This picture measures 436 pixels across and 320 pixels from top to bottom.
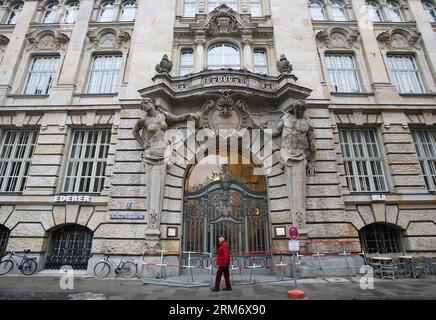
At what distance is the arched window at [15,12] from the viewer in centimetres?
1620

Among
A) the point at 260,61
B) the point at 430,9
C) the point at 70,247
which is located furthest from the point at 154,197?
the point at 430,9

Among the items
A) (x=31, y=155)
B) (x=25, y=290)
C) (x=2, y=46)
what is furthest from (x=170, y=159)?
(x=2, y=46)

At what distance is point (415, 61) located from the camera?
14.6m

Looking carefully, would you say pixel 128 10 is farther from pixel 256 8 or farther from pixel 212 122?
pixel 212 122

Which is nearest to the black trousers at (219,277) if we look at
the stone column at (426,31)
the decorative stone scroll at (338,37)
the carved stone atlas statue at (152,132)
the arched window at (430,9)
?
the carved stone atlas statue at (152,132)

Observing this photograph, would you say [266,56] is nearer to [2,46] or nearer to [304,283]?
[304,283]

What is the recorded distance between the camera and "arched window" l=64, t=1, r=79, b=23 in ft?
51.4

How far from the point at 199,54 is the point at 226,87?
3860 mm

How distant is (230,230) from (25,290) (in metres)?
7.27

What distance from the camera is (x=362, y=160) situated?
12203 millimetres

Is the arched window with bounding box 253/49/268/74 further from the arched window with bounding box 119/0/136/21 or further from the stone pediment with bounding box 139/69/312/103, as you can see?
the arched window with bounding box 119/0/136/21

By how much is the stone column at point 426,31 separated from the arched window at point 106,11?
19.4 metres

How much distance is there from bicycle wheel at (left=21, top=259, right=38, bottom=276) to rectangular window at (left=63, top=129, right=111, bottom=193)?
10.7ft

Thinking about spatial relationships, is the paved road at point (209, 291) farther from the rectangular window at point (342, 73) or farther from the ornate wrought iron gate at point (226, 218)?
the rectangular window at point (342, 73)
